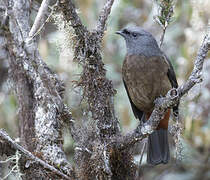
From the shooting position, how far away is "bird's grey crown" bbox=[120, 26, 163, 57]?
4250 millimetres

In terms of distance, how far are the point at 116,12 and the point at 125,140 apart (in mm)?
2991

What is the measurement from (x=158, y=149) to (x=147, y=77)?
835 millimetres

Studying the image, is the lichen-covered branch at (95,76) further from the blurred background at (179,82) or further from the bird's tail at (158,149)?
the blurred background at (179,82)

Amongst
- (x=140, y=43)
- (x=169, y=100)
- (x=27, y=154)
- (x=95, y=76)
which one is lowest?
(x=27, y=154)

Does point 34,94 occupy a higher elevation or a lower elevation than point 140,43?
lower

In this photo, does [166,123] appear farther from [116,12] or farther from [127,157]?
[116,12]

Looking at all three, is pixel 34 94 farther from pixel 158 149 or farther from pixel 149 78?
pixel 158 149

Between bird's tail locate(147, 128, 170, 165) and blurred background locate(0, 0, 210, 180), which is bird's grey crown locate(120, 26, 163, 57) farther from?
bird's tail locate(147, 128, 170, 165)

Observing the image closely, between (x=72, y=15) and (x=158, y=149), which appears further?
(x=158, y=149)

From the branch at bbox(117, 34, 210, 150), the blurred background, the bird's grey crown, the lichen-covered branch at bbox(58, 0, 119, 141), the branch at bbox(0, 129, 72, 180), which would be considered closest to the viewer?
the branch at bbox(117, 34, 210, 150)

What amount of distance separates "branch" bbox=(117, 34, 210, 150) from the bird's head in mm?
1020

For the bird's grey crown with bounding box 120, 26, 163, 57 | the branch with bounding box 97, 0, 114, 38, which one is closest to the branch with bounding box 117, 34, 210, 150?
the branch with bounding box 97, 0, 114, 38

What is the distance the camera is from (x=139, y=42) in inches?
172

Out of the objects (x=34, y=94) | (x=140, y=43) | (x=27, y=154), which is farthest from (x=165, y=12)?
(x=27, y=154)
